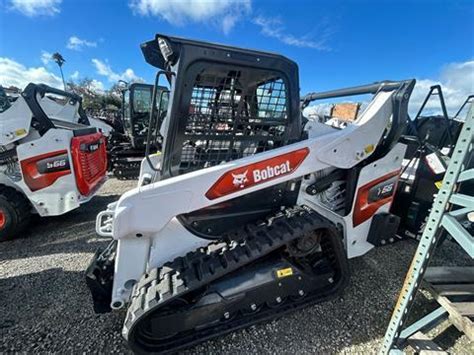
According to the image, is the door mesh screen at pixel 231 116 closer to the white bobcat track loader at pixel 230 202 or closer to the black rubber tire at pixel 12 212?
the white bobcat track loader at pixel 230 202

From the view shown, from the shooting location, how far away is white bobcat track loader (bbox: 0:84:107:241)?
3432mm

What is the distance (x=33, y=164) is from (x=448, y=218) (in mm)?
4593

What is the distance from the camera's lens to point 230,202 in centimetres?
211

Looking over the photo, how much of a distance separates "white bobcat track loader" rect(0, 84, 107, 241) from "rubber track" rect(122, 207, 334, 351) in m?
2.69

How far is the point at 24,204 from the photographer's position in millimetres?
3551

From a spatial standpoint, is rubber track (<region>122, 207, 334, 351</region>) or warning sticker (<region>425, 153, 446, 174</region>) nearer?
rubber track (<region>122, 207, 334, 351</region>)

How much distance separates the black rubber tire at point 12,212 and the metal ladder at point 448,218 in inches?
177

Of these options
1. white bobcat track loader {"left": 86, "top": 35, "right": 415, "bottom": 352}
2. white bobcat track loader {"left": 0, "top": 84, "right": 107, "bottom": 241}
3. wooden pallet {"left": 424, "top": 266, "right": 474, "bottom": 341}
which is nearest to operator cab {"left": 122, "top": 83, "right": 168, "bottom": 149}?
white bobcat track loader {"left": 0, "top": 84, "right": 107, "bottom": 241}

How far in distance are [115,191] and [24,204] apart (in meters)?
2.43

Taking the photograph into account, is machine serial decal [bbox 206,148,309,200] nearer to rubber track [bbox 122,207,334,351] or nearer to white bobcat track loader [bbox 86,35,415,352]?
white bobcat track loader [bbox 86,35,415,352]

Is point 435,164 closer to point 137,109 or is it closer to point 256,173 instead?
point 256,173

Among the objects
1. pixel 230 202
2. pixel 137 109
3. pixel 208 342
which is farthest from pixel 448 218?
pixel 137 109

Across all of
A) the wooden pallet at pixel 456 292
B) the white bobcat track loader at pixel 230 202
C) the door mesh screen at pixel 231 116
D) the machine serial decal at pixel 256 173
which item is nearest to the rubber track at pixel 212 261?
the white bobcat track loader at pixel 230 202

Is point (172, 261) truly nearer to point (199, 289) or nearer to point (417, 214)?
point (199, 289)
